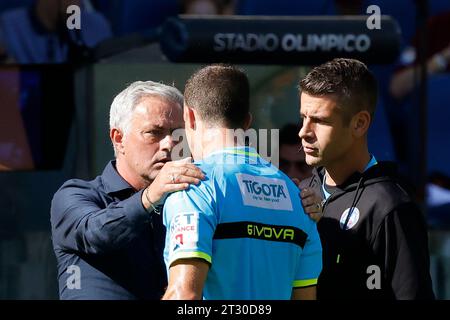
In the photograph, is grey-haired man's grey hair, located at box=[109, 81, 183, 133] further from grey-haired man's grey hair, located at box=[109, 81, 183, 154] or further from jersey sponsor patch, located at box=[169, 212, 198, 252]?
jersey sponsor patch, located at box=[169, 212, 198, 252]

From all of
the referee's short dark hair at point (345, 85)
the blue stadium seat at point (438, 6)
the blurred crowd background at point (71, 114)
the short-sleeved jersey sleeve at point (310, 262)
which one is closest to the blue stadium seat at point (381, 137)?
the blurred crowd background at point (71, 114)

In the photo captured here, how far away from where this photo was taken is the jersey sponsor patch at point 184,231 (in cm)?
321

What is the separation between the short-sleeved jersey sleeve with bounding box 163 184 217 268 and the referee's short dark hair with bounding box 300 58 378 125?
0.90m

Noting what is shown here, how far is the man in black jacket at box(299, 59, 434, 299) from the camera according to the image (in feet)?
12.4

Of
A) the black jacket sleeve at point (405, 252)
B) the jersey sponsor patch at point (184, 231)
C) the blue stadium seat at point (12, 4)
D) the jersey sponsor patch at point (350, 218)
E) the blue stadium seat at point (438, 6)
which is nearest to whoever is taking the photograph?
the jersey sponsor patch at point (184, 231)

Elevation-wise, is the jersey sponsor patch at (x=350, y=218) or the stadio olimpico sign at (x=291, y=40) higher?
the stadio olimpico sign at (x=291, y=40)

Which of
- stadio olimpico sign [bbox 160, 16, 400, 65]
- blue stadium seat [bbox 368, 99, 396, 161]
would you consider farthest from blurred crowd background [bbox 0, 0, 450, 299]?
stadio olimpico sign [bbox 160, 16, 400, 65]

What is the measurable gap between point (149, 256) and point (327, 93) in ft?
2.90

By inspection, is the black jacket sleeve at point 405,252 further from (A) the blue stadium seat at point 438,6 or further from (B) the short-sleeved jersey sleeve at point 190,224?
(A) the blue stadium seat at point 438,6

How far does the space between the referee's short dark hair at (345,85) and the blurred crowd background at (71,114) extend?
184 centimetres

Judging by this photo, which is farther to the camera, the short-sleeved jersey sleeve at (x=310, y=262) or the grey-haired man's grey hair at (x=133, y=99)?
the grey-haired man's grey hair at (x=133, y=99)

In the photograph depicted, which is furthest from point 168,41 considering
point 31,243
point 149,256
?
point 149,256
